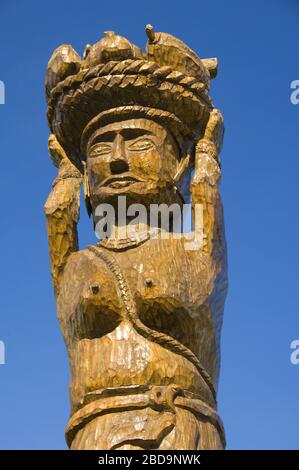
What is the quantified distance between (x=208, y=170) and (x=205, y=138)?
0.43 m

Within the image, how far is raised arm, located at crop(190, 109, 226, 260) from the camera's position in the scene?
8.27 metres

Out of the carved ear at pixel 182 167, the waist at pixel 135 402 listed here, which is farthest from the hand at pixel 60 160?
the waist at pixel 135 402

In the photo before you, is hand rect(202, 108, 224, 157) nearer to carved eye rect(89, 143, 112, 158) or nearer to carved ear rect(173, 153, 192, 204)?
carved ear rect(173, 153, 192, 204)

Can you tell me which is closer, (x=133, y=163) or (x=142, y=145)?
(x=133, y=163)

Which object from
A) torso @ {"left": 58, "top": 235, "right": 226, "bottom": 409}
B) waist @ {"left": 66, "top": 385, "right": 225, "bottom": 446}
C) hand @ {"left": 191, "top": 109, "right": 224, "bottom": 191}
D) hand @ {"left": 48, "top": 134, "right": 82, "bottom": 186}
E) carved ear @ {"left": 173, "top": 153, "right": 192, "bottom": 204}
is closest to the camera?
waist @ {"left": 66, "top": 385, "right": 225, "bottom": 446}

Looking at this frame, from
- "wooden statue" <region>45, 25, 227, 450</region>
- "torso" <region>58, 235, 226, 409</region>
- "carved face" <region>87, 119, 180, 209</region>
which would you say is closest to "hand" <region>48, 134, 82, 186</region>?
"wooden statue" <region>45, 25, 227, 450</region>

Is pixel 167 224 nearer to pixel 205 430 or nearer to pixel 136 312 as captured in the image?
pixel 136 312

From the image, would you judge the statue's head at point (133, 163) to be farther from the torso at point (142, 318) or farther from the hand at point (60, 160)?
the torso at point (142, 318)

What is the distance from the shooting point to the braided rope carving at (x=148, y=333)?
7715 mm

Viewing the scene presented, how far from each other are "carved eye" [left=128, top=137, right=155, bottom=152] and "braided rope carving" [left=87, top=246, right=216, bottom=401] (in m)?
1.19

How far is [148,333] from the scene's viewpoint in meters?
7.72

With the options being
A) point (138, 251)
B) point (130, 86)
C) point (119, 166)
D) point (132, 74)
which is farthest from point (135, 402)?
point (132, 74)

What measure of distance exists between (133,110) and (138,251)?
1434 millimetres

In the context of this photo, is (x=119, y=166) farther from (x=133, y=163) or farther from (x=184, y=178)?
(x=184, y=178)
